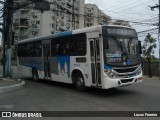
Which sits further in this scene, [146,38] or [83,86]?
[146,38]

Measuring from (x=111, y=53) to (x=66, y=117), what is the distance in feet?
14.2

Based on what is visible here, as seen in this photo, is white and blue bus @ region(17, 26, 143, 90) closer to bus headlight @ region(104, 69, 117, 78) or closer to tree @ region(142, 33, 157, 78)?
bus headlight @ region(104, 69, 117, 78)

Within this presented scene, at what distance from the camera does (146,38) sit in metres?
29.1

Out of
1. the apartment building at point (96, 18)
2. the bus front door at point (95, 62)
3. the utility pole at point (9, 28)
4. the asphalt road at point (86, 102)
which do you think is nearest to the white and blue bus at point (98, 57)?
the bus front door at point (95, 62)

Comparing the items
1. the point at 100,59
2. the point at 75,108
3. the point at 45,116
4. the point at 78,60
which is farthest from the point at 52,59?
the point at 45,116

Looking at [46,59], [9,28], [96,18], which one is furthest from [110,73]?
[96,18]

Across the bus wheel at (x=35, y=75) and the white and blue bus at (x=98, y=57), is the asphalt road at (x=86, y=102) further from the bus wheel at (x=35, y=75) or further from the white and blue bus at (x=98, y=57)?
the bus wheel at (x=35, y=75)

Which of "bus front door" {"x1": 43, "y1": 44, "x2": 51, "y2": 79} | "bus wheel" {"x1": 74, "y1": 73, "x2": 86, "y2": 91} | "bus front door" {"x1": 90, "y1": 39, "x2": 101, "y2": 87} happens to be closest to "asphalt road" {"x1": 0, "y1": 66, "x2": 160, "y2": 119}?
"bus wheel" {"x1": 74, "y1": 73, "x2": 86, "y2": 91}

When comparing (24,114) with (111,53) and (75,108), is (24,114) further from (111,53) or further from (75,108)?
(111,53)

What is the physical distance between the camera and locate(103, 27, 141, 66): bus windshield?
35.8 ft

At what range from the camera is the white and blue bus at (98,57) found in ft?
35.8

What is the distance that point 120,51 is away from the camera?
11.3 meters

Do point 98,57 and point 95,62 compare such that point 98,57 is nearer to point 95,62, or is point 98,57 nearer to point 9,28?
point 95,62

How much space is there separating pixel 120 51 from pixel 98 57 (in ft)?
3.41
